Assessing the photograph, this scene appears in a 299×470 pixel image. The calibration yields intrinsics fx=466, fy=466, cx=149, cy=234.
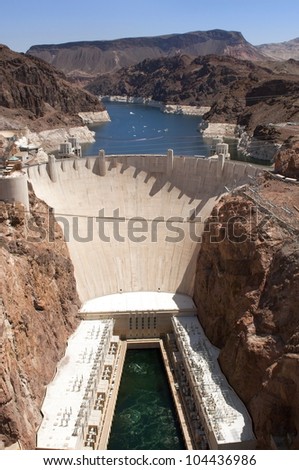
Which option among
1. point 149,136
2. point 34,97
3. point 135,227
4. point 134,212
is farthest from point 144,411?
point 34,97

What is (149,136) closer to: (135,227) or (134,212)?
(134,212)

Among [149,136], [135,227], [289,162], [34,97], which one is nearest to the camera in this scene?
[289,162]

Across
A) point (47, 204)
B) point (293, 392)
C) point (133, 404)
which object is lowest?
point (133, 404)

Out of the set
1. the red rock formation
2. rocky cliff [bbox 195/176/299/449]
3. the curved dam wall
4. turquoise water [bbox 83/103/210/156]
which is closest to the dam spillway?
the curved dam wall

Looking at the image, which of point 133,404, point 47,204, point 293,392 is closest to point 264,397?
point 293,392

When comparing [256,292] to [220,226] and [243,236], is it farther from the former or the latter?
[220,226]

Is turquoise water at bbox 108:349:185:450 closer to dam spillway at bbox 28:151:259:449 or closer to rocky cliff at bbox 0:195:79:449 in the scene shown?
dam spillway at bbox 28:151:259:449
